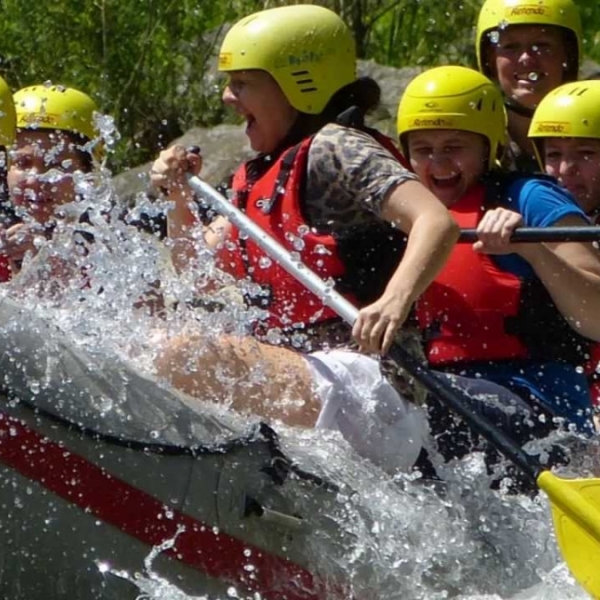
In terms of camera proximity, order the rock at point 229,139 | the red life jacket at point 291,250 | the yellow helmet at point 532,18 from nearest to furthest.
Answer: the red life jacket at point 291,250 → the yellow helmet at point 532,18 → the rock at point 229,139

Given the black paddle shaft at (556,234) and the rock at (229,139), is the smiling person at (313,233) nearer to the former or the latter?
the black paddle shaft at (556,234)

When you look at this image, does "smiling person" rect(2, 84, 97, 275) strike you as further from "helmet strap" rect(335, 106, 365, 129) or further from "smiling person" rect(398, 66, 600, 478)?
"smiling person" rect(398, 66, 600, 478)

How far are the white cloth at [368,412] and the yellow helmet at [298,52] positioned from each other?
68 cm

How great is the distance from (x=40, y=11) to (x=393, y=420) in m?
6.15

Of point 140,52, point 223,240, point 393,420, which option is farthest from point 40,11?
point 393,420

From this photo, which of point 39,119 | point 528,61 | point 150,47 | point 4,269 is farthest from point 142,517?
point 150,47

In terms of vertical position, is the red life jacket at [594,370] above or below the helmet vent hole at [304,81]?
below

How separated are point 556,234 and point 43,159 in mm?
1770

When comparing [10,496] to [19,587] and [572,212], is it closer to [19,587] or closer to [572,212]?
[19,587]

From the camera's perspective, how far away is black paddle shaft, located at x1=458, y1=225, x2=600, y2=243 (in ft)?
13.1

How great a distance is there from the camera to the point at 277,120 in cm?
424

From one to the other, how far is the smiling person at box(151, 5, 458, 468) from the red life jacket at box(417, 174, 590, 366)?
8.6 inches

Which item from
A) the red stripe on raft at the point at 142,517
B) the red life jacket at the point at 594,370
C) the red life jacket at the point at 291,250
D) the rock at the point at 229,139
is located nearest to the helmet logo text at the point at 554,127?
the red life jacket at the point at 594,370

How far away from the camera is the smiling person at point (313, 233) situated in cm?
381
